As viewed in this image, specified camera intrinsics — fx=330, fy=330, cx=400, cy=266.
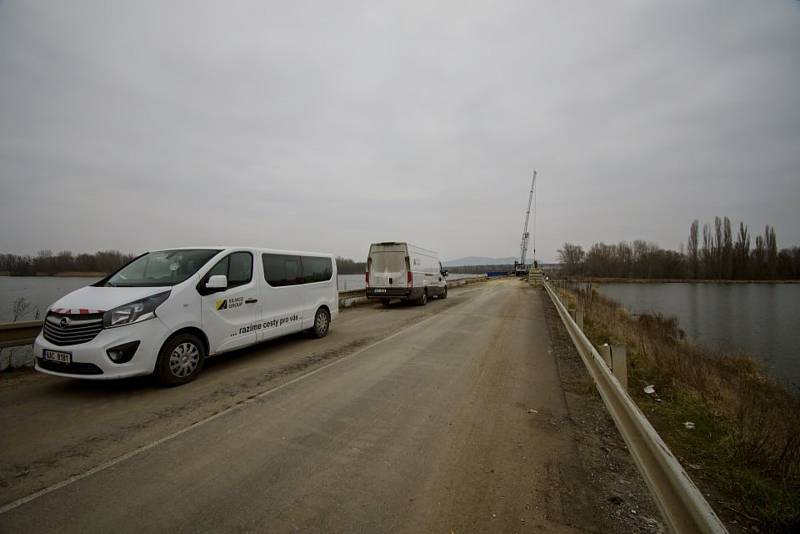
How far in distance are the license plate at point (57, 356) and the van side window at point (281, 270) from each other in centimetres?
290

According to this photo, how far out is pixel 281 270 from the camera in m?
6.85

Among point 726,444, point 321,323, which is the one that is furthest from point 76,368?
point 726,444

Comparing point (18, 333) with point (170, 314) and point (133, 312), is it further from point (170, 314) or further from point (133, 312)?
point (170, 314)

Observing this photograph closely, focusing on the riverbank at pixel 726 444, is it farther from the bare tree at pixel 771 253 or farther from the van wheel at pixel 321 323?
the bare tree at pixel 771 253

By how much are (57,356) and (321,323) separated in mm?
4571

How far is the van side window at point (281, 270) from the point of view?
6.52 meters

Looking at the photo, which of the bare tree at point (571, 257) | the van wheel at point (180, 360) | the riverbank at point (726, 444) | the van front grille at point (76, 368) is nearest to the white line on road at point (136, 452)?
the van wheel at point (180, 360)

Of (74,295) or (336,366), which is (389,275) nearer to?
(336,366)

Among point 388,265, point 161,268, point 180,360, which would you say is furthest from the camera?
point 388,265

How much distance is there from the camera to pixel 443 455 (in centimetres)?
300

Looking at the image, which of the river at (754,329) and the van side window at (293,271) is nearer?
the van side window at (293,271)

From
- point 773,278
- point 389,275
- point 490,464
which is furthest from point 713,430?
point 773,278

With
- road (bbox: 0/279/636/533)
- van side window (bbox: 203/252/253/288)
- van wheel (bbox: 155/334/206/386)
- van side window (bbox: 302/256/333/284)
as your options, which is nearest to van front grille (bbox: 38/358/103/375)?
road (bbox: 0/279/636/533)

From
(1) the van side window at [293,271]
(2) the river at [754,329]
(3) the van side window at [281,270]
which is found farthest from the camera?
(2) the river at [754,329]
